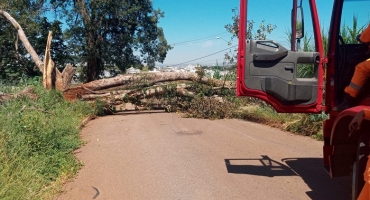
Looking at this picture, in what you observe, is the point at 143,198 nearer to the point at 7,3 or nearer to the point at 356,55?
the point at 356,55

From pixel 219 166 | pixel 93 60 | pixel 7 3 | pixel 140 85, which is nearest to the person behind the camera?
pixel 219 166

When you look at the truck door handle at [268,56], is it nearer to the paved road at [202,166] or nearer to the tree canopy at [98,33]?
the paved road at [202,166]

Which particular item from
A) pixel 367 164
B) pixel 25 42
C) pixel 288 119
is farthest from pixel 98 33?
pixel 367 164

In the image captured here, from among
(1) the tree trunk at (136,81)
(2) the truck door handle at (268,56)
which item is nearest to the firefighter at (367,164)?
(2) the truck door handle at (268,56)

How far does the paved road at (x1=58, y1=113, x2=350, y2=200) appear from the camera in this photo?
5.41 meters

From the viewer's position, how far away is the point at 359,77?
4059 mm

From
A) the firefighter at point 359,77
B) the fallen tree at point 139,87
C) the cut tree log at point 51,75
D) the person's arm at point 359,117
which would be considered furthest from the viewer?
the fallen tree at point 139,87

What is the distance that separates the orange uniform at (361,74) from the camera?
12.9 feet

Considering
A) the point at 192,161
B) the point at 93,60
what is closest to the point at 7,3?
the point at 93,60

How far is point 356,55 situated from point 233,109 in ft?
29.5

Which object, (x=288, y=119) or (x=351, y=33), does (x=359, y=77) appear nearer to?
(x=351, y=33)

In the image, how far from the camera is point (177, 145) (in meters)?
8.55

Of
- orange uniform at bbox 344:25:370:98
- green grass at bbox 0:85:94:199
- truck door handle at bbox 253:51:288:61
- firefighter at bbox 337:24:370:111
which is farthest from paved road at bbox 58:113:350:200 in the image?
truck door handle at bbox 253:51:288:61

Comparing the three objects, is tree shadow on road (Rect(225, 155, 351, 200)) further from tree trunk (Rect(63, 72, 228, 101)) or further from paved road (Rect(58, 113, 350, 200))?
tree trunk (Rect(63, 72, 228, 101))
